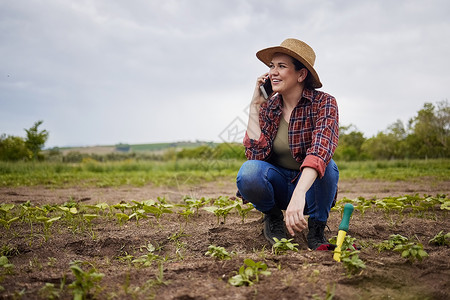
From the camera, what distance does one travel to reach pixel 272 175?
2828mm

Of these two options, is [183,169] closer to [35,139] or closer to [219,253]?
[35,139]

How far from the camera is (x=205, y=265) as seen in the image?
2.05m

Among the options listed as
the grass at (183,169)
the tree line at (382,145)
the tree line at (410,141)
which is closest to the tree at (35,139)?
the tree line at (382,145)

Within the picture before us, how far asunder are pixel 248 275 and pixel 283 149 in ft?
4.30

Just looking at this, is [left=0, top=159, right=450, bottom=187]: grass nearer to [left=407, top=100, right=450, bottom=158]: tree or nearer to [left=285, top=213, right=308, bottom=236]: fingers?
[left=407, top=100, right=450, bottom=158]: tree

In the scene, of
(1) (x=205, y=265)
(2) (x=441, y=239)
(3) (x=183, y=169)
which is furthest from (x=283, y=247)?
(3) (x=183, y=169)

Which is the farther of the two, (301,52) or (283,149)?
(283,149)

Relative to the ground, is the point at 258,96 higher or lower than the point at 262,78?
lower

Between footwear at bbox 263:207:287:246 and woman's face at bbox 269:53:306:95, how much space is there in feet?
3.26

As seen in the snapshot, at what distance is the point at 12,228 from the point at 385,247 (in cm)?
307

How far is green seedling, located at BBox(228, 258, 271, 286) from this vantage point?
69.8 inches

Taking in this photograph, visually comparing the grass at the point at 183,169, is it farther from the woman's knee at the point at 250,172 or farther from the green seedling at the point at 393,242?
the green seedling at the point at 393,242

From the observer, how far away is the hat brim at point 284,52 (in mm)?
2672

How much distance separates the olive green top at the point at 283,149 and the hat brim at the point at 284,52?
1.31 ft
